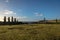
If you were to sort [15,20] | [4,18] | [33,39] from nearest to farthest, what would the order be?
[33,39] → [4,18] → [15,20]

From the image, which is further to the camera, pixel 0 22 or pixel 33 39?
pixel 0 22

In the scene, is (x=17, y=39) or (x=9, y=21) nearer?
(x=17, y=39)

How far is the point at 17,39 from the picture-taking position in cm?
1081

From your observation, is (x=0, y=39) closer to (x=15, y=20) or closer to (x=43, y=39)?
(x=43, y=39)

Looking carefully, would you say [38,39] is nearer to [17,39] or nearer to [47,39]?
[47,39]

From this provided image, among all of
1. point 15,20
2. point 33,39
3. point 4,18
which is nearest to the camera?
point 33,39

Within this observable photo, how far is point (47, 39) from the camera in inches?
427

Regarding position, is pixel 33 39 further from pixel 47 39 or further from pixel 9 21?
pixel 9 21

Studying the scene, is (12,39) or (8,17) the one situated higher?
(8,17)

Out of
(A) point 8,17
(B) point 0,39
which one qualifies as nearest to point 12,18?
(A) point 8,17

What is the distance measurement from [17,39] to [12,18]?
28185 millimetres

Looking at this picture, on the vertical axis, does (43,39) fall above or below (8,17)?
below

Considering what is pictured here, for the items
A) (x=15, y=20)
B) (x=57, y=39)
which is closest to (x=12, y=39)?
(x=57, y=39)

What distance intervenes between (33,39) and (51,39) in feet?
5.30
